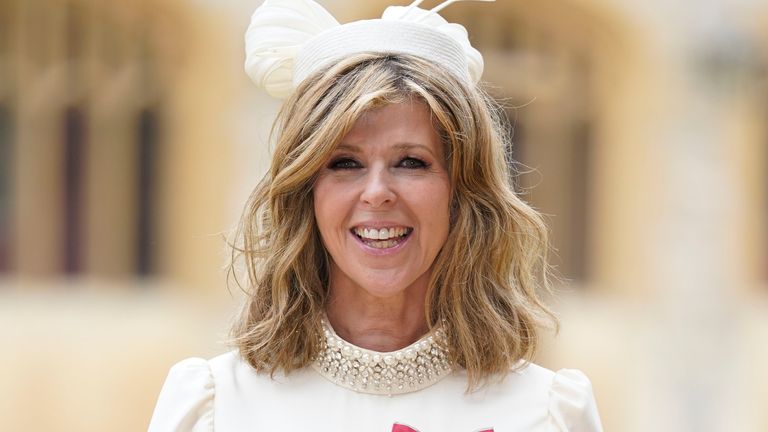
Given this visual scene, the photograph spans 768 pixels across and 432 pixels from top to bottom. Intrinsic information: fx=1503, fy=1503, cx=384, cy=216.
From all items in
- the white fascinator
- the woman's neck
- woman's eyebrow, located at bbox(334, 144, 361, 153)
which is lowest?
the woman's neck

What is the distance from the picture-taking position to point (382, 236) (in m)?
2.96

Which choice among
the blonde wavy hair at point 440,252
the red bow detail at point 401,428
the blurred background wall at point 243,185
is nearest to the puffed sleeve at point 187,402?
the blonde wavy hair at point 440,252

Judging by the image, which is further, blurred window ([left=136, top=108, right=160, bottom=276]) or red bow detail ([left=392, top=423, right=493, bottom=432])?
blurred window ([left=136, top=108, right=160, bottom=276])

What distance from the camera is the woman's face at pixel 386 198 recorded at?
2955 millimetres

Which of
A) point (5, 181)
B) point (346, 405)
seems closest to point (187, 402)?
point (346, 405)

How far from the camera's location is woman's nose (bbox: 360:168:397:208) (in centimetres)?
291

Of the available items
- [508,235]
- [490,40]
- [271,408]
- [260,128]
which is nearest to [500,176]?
[508,235]

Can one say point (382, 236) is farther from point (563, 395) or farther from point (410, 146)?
point (563, 395)

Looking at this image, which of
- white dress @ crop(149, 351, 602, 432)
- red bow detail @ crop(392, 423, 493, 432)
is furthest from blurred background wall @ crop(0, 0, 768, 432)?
red bow detail @ crop(392, 423, 493, 432)

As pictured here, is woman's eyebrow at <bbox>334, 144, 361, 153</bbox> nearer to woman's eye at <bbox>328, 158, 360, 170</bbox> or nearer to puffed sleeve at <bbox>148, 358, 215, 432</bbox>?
woman's eye at <bbox>328, 158, 360, 170</bbox>

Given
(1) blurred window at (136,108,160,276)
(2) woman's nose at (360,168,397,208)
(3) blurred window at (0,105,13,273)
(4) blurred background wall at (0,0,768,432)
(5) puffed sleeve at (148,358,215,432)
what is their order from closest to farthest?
(2) woman's nose at (360,168,397,208)
(5) puffed sleeve at (148,358,215,432)
(4) blurred background wall at (0,0,768,432)
(3) blurred window at (0,105,13,273)
(1) blurred window at (136,108,160,276)

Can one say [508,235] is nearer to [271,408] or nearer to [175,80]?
[271,408]

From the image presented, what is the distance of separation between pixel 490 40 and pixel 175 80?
5.72ft

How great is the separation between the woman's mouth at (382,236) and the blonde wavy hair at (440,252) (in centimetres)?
14
